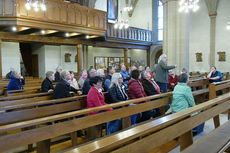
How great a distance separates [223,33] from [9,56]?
591 inches

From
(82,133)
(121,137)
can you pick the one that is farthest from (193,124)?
(82,133)

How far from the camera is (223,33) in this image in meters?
15.8

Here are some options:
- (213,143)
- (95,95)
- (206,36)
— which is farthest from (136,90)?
(206,36)

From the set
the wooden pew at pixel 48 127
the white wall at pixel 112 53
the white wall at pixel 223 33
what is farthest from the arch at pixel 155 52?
the wooden pew at pixel 48 127

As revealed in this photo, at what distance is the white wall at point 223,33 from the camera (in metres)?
15.5

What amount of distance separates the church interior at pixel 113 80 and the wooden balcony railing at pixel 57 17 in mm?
47

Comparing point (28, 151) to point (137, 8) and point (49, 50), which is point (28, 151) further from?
point (137, 8)

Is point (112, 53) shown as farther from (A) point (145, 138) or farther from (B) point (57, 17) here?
(A) point (145, 138)

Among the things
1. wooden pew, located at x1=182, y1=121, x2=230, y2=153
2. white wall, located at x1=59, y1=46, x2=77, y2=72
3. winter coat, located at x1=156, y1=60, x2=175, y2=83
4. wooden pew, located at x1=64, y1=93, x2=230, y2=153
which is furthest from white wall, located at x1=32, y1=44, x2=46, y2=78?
wooden pew, located at x1=182, y1=121, x2=230, y2=153

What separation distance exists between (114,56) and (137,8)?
5579 mm

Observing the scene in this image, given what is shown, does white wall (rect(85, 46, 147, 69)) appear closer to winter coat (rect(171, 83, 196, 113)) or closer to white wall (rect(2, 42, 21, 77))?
white wall (rect(2, 42, 21, 77))

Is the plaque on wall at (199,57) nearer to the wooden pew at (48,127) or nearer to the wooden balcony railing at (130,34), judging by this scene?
the wooden balcony railing at (130,34)

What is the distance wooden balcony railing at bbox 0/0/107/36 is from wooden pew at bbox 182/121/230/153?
891 centimetres

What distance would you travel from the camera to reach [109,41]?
15.6m
